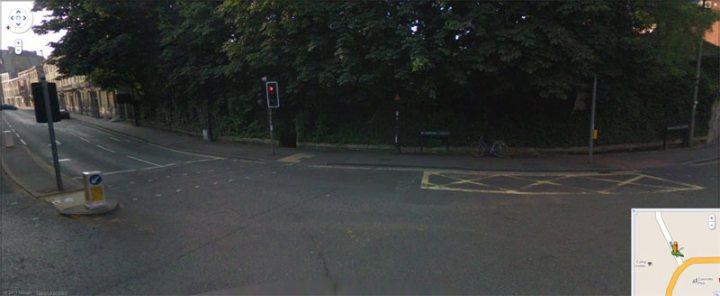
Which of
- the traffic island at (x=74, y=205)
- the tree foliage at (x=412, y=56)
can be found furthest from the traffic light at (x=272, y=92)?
the traffic island at (x=74, y=205)

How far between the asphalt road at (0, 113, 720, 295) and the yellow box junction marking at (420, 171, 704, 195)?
2.9 inches

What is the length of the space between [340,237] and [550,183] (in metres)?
6.87

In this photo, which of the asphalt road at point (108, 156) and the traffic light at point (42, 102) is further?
the asphalt road at point (108, 156)

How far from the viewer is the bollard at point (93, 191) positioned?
23.4 feet

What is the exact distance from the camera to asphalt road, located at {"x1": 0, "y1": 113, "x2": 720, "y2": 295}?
4195 millimetres

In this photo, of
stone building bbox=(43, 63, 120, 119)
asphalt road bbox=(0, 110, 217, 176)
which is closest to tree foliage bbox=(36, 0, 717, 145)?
asphalt road bbox=(0, 110, 217, 176)

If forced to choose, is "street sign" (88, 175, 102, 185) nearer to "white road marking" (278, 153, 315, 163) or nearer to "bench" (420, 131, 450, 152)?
"white road marking" (278, 153, 315, 163)

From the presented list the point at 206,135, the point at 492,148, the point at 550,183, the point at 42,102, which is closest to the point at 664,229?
the point at 550,183

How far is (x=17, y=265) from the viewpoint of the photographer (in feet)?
15.9

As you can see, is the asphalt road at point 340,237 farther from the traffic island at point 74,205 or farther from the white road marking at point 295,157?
the white road marking at point 295,157

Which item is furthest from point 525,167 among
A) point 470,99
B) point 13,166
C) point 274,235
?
point 13,166

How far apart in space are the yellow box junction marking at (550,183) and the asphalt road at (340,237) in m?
0.07

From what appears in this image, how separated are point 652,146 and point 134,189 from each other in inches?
791

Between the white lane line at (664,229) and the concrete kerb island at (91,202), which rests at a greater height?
the white lane line at (664,229)
